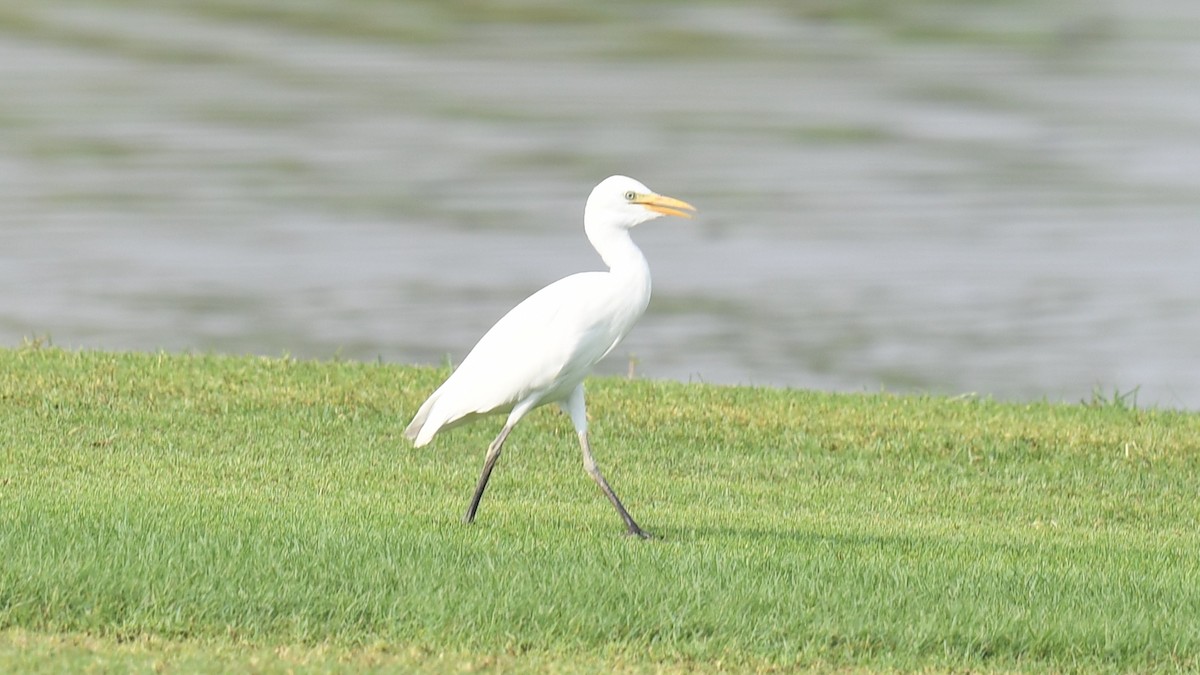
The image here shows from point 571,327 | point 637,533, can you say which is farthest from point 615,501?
point 571,327

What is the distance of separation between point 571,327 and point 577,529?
80cm

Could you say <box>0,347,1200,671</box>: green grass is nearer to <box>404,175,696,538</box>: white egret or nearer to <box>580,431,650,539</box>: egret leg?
<box>580,431,650,539</box>: egret leg

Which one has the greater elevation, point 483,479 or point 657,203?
point 657,203

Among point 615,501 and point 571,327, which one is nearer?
point 571,327

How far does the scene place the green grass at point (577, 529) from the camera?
5.70m

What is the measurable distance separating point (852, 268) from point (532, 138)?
16.2ft

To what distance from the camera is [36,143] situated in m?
19.3

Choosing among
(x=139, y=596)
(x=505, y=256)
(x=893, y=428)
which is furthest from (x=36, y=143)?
(x=139, y=596)

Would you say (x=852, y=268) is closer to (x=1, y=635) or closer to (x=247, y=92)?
(x=247, y=92)

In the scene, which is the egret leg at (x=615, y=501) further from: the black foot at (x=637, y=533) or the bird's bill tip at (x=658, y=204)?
the bird's bill tip at (x=658, y=204)

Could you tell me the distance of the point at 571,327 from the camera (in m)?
7.00

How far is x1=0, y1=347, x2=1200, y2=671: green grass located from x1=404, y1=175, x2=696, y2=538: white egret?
1.63 feet

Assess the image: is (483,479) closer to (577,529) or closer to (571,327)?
(577,529)

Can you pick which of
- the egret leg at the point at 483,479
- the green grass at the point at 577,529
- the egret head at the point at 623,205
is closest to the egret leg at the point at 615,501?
the green grass at the point at 577,529
